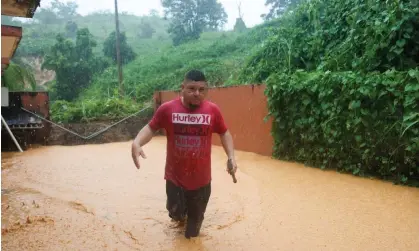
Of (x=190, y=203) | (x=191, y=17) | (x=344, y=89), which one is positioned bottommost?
(x=190, y=203)

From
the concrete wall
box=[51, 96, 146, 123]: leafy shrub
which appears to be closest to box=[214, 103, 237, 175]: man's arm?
the concrete wall

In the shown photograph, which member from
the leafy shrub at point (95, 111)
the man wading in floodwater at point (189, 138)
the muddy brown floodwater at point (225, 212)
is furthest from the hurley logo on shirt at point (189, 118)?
the leafy shrub at point (95, 111)

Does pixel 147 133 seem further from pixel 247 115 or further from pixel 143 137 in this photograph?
pixel 247 115

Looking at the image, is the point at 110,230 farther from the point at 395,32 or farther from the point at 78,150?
the point at 78,150

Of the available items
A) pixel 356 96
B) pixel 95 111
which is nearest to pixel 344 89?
pixel 356 96

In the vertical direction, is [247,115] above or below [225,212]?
above

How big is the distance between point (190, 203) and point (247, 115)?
5.96 meters

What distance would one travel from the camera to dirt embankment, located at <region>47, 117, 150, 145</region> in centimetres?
1316

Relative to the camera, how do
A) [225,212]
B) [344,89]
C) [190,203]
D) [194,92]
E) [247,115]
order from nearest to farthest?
[194,92], [190,203], [225,212], [344,89], [247,115]

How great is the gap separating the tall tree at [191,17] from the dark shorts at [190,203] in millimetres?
32940

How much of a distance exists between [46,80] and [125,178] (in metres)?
33.9

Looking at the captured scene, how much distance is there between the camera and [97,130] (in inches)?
551

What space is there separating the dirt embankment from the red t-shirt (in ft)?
35.3

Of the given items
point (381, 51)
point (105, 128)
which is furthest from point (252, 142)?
point (105, 128)
